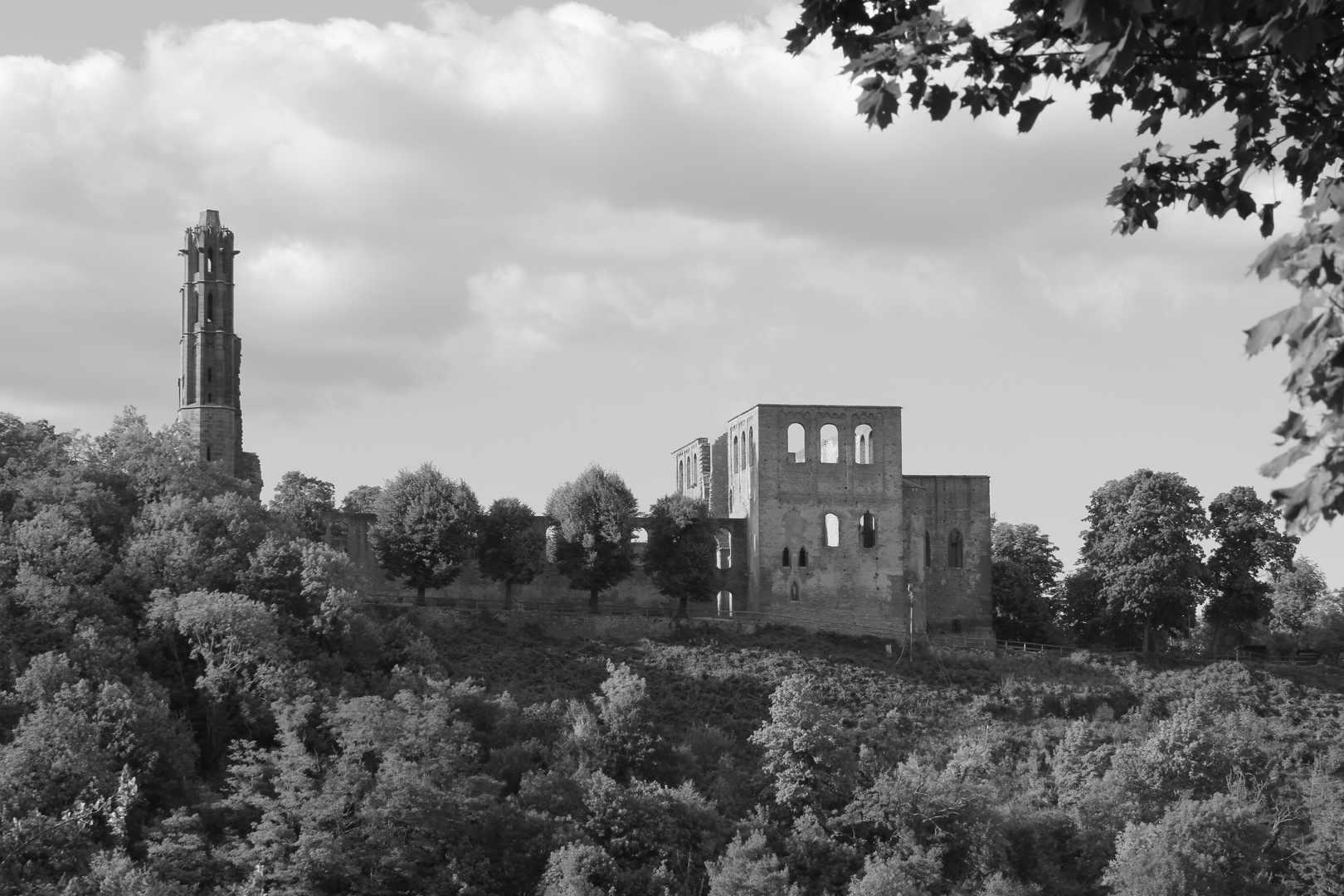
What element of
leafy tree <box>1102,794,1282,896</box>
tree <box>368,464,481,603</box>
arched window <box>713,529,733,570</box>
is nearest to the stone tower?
tree <box>368,464,481,603</box>

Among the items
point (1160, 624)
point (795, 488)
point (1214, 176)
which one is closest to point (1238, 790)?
point (1160, 624)

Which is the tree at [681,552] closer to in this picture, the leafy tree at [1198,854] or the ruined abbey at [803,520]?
the ruined abbey at [803,520]

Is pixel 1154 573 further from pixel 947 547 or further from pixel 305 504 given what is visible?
pixel 305 504

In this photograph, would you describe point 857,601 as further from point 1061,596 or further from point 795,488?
point 1061,596

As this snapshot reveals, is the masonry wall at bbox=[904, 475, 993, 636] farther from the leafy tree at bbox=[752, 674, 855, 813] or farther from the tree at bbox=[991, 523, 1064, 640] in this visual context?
the leafy tree at bbox=[752, 674, 855, 813]

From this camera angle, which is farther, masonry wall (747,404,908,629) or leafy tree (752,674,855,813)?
masonry wall (747,404,908,629)

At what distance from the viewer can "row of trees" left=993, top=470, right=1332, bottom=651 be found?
57656 millimetres

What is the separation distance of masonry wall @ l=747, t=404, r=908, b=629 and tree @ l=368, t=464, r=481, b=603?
8.74 metres

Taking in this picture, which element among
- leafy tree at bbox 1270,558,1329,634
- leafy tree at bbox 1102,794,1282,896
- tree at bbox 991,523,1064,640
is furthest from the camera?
leafy tree at bbox 1270,558,1329,634

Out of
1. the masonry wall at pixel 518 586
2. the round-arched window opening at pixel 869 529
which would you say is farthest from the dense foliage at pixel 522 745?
the round-arched window opening at pixel 869 529

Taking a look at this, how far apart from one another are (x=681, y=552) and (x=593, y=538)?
2572 mm

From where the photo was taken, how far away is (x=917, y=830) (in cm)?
4053

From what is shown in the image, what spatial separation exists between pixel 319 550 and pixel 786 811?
1412cm

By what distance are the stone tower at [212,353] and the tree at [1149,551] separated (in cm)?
2509
